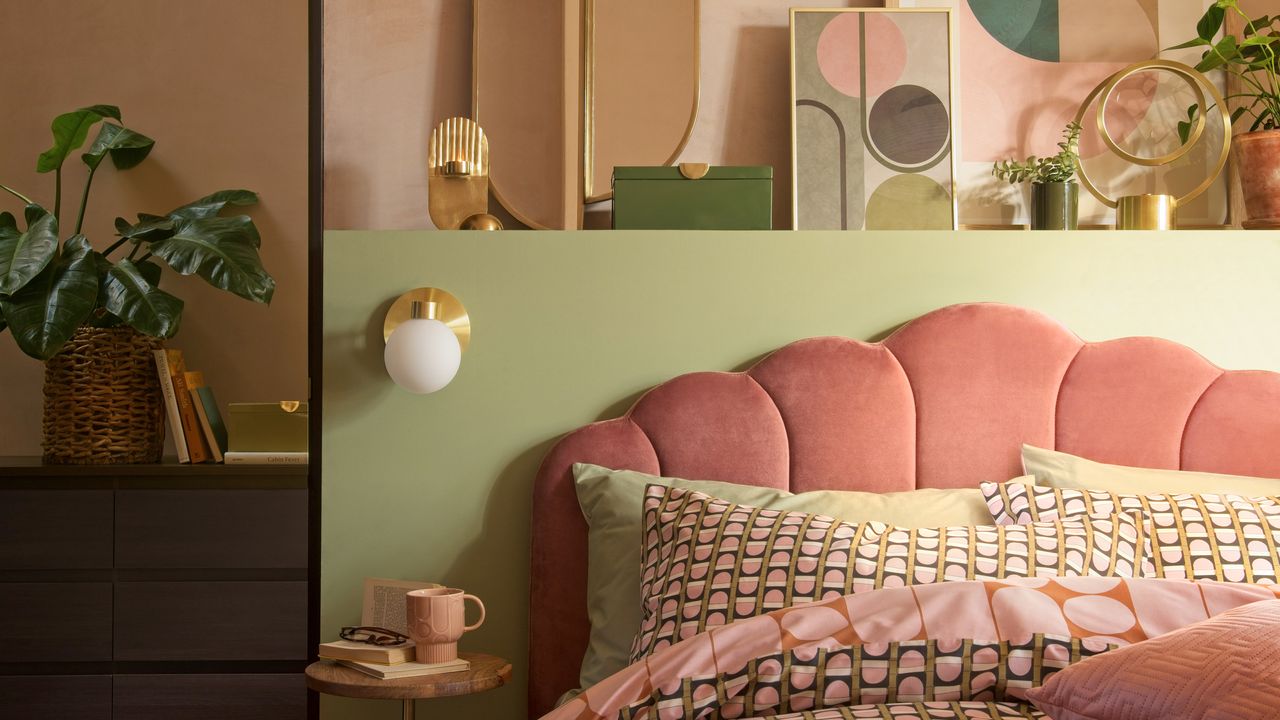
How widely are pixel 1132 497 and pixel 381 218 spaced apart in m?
1.77

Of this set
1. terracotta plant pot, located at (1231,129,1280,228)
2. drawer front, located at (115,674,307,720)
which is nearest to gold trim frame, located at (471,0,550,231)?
drawer front, located at (115,674,307,720)

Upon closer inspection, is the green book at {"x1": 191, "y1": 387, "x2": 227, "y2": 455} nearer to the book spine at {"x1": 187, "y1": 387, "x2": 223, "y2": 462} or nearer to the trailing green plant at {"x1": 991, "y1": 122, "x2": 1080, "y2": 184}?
the book spine at {"x1": 187, "y1": 387, "x2": 223, "y2": 462}

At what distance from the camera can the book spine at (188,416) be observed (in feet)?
8.63

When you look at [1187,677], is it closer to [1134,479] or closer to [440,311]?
[1134,479]

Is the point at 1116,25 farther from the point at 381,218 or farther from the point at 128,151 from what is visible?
the point at 128,151

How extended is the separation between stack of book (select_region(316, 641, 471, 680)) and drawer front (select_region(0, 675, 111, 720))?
35.0 inches

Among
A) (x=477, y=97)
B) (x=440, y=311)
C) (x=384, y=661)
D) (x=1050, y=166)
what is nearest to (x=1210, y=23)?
(x=1050, y=166)

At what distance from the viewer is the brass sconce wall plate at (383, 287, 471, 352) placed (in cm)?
213

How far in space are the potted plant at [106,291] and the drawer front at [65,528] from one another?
0.39 ft

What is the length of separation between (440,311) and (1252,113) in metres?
1.93

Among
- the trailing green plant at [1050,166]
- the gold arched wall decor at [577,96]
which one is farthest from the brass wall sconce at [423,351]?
the trailing green plant at [1050,166]

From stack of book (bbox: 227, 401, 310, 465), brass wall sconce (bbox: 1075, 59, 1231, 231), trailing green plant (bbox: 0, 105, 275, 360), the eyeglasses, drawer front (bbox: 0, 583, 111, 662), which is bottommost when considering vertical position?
drawer front (bbox: 0, 583, 111, 662)

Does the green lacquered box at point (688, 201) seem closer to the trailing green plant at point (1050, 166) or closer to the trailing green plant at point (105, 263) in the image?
the trailing green plant at point (1050, 166)

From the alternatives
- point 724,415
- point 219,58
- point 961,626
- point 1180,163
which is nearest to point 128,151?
point 219,58
